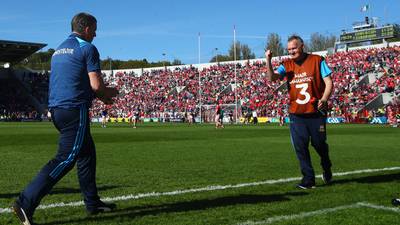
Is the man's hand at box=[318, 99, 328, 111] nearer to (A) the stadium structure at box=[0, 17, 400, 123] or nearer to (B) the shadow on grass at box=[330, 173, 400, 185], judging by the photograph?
(B) the shadow on grass at box=[330, 173, 400, 185]

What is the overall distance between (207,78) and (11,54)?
93.6 feet

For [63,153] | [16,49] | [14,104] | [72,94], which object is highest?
[16,49]

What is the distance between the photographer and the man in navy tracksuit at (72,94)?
15.8 feet

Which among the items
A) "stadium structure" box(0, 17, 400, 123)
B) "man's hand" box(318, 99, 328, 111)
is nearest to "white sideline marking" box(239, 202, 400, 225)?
"man's hand" box(318, 99, 328, 111)

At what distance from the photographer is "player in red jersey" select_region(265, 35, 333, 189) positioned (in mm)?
6812

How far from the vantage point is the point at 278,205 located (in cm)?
562

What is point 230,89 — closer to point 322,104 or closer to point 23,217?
point 322,104

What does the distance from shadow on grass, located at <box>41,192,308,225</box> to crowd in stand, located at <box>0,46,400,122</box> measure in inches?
1410

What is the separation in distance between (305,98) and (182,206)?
2505mm

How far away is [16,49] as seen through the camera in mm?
65375

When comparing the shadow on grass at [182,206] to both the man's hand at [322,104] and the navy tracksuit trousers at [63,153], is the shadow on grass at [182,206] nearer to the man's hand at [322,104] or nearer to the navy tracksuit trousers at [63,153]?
the navy tracksuit trousers at [63,153]

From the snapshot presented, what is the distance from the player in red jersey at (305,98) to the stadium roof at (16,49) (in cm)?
6201

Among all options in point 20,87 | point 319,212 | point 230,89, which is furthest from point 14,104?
point 319,212

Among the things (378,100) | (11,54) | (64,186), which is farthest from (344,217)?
(11,54)
